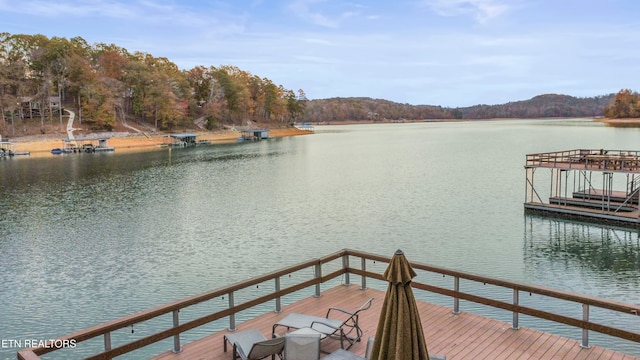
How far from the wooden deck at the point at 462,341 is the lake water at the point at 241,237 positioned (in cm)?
425

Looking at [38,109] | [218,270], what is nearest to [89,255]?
[218,270]

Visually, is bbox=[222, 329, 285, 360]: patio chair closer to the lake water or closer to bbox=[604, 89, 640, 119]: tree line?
the lake water

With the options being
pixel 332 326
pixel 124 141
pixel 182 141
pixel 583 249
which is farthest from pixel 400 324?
pixel 182 141

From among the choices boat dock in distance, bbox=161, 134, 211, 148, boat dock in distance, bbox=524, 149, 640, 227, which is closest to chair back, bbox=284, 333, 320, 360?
boat dock in distance, bbox=524, 149, 640, 227

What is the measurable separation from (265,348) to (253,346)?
0.71 ft

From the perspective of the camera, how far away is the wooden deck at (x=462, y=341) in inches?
278

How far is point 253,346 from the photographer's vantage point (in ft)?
20.9

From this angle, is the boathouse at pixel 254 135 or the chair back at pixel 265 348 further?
the boathouse at pixel 254 135

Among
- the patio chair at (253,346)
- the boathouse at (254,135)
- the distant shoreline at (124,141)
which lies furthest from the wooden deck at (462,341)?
the boathouse at (254,135)

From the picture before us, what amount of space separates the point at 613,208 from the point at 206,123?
104 m

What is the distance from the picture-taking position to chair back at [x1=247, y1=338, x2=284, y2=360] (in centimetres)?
641

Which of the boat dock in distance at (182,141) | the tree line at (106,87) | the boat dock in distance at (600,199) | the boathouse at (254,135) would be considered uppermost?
the tree line at (106,87)

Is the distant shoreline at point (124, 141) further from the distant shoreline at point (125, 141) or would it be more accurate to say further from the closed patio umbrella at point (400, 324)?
the closed patio umbrella at point (400, 324)

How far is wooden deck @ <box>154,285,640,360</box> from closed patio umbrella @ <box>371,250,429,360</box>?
195cm
